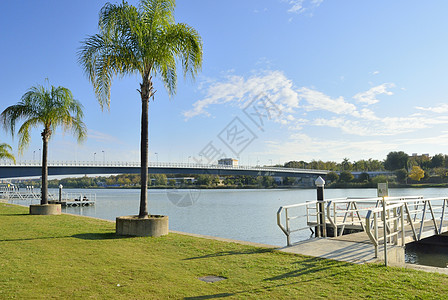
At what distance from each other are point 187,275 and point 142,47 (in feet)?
28.7

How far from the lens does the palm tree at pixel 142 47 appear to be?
40.5ft

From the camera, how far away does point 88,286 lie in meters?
5.68

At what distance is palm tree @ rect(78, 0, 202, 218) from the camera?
12.4m

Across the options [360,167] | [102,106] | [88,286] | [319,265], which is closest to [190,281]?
[88,286]

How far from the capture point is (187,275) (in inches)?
260

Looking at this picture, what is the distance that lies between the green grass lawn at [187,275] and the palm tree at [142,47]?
4055mm

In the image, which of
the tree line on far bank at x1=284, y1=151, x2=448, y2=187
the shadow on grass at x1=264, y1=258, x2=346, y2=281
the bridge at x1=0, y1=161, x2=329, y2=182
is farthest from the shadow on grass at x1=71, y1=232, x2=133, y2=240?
the tree line on far bank at x1=284, y1=151, x2=448, y2=187

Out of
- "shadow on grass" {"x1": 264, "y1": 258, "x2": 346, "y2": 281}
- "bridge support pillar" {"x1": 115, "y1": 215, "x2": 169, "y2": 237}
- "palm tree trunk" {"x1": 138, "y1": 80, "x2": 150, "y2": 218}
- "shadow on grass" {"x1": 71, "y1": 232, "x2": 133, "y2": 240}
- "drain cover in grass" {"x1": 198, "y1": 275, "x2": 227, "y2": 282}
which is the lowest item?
"shadow on grass" {"x1": 71, "y1": 232, "x2": 133, "y2": 240}

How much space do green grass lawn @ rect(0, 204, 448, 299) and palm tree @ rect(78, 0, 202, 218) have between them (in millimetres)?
4055

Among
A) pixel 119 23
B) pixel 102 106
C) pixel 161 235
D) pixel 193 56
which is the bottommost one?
pixel 161 235

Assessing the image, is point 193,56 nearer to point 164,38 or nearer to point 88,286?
point 164,38

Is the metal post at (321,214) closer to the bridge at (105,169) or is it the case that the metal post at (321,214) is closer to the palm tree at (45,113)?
the palm tree at (45,113)

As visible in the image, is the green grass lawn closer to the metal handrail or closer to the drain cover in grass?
the drain cover in grass

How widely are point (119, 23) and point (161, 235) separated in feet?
25.4
